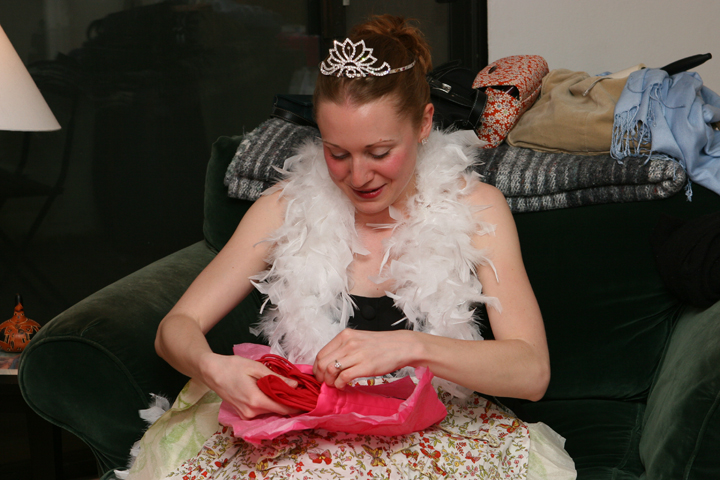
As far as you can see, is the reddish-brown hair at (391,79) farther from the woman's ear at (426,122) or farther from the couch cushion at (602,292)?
the couch cushion at (602,292)

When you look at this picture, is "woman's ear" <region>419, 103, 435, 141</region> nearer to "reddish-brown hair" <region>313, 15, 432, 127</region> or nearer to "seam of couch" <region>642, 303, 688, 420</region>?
"reddish-brown hair" <region>313, 15, 432, 127</region>

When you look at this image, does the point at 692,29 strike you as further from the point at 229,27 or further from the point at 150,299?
the point at 150,299

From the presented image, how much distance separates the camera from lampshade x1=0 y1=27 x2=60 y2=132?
156 centimetres

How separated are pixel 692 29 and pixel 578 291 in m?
1.23

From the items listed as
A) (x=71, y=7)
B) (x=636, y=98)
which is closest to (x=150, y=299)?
(x=636, y=98)

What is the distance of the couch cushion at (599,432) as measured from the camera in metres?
1.25

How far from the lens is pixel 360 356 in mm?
977

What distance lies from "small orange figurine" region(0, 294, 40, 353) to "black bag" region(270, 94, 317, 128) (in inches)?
36.8

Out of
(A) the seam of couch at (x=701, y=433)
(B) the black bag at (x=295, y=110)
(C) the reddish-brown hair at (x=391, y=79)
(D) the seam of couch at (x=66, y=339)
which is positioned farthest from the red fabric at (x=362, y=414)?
(B) the black bag at (x=295, y=110)

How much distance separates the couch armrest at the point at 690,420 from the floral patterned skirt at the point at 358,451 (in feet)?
0.53

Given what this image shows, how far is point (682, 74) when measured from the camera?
1.65 metres

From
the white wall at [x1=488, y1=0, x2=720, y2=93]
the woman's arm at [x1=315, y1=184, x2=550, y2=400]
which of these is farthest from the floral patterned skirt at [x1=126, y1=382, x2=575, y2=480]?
the white wall at [x1=488, y1=0, x2=720, y2=93]

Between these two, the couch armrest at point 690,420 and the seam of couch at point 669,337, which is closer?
the couch armrest at point 690,420

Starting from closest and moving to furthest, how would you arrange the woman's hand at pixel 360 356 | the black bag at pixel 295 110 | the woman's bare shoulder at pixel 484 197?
the woman's hand at pixel 360 356 → the woman's bare shoulder at pixel 484 197 → the black bag at pixel 295 110
